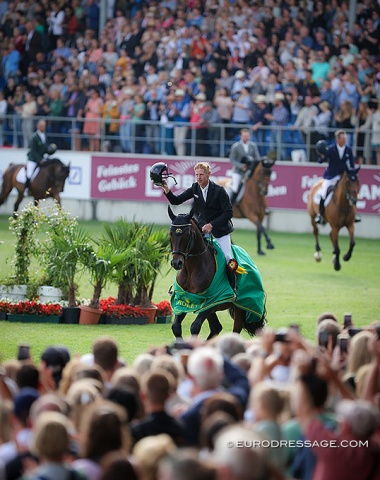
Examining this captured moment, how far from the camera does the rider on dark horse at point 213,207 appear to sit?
14.3 metres

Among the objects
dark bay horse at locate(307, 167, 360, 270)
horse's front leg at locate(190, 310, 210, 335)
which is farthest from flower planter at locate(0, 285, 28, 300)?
dark bay horse at locate(307, 167, 360, 270)

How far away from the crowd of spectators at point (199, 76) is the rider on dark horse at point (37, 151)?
320 centimetres

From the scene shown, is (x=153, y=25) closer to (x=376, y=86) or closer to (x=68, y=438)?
(x=376, y=86)

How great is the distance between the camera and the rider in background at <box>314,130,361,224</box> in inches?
926

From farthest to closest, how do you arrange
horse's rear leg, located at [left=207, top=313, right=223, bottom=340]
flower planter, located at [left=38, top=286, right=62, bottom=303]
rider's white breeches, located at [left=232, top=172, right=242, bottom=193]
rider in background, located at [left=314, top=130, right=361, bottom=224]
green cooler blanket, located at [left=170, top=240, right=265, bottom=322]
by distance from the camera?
rider's white breeches, located at [left=232, top=172, right=242, bottom=193]
rider in background, located at [left=314, top=130, right=361, bottom=224]
flower planter, located at [left=38, top=286, right=62, bottom=303]
horse's rear leg, located at [left=207, top=313, right=223, bottom=340]
green cooler blanket, located at [left=170, top=240, right=265, bottom=322]

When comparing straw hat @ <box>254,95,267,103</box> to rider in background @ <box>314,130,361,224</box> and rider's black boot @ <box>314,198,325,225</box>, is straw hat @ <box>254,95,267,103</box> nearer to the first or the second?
rider in background @ <box>314,130,361,224</box>

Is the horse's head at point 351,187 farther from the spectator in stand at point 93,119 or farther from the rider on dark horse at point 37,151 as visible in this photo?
the spectator in stand at point 93,119

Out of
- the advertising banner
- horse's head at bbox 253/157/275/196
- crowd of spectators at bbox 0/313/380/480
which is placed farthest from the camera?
the advertising banner

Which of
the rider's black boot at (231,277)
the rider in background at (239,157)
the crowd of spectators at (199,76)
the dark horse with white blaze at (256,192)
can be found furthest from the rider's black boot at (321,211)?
the rider's black boot at (231,277)

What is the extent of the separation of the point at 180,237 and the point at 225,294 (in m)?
1.17

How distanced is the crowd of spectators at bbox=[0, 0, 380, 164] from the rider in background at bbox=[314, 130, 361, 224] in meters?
5.05

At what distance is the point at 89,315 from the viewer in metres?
16.4

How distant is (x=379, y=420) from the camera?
21.4 feet

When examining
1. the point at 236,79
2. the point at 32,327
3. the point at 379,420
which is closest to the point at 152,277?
the point at 32,327
